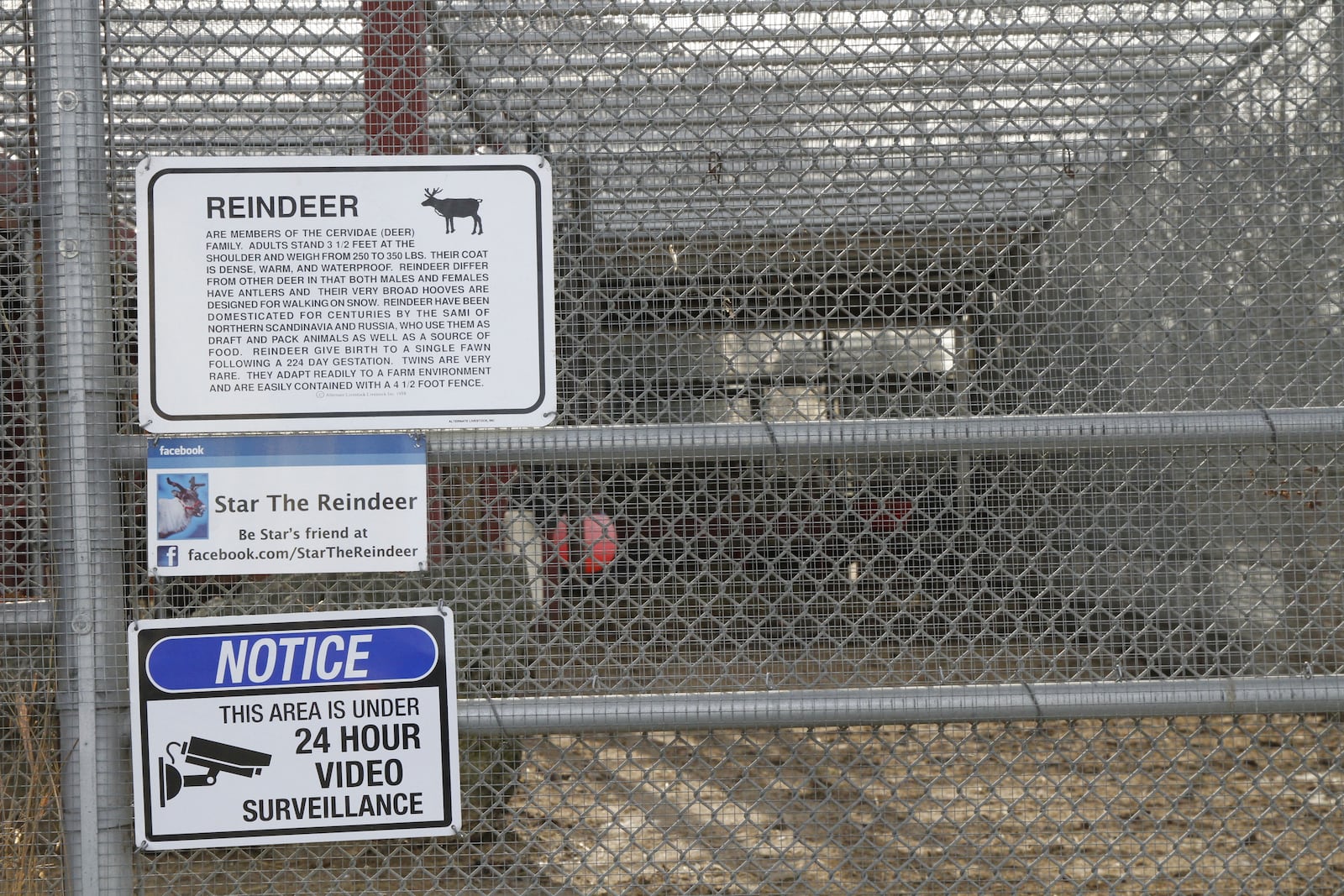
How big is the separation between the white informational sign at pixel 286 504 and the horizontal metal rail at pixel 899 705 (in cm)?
45

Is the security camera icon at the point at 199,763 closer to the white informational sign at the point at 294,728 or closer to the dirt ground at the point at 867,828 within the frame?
the white informational sign at the point at 294,728

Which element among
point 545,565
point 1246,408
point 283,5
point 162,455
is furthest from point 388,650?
point 1246,408

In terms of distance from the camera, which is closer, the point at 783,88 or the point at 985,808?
the point at 783,88

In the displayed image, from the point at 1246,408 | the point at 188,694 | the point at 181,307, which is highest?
the point at 181,307

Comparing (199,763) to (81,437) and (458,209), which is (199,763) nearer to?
(81,437)

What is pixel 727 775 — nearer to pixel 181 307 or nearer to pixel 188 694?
pixel 188 694

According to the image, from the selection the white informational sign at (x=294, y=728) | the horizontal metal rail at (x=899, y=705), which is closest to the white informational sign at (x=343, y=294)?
the white informational sign at (x=294, y=728)

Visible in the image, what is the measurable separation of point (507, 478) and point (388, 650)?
1.62ft

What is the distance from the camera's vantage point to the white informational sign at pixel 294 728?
2.29 m

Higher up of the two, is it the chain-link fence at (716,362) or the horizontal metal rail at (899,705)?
the chain-link fence at (716,362)

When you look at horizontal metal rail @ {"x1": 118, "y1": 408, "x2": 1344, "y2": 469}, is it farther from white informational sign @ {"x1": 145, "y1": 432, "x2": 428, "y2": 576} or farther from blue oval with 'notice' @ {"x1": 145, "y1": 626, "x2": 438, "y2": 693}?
blue oval with 'notice' @ {"x1": 145, "y1": 626, "x2": 438, "y2": 693}

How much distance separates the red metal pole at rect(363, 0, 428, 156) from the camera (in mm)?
2361

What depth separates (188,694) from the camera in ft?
7.54

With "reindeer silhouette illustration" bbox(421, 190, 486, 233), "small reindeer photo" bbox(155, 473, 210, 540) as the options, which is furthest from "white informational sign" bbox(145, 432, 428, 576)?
"reindeer silhouette illustration" bbox(421, 190, 486, 233)
